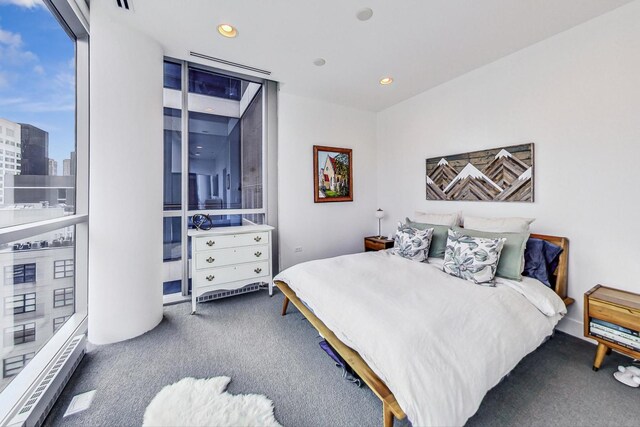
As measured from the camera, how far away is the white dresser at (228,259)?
9.01ft

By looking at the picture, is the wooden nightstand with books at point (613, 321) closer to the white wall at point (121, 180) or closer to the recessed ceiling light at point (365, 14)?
the recessed ceiling light at point (365, 14)

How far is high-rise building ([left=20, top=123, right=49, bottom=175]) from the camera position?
1.63 m

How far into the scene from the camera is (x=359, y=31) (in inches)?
91.0

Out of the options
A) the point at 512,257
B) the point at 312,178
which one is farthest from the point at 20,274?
the point at 512,257

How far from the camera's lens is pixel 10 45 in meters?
1.48

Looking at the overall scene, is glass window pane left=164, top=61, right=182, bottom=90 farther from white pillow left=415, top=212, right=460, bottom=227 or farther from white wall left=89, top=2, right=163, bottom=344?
white pillow left=415, top=212, right=460, bottom=227

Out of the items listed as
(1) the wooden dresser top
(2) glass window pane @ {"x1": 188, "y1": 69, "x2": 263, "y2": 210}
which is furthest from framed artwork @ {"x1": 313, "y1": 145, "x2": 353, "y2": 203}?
(1) the wooden dresser top

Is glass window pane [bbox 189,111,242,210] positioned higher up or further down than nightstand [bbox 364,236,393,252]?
higher up

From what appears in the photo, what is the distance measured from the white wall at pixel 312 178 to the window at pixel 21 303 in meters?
2.41

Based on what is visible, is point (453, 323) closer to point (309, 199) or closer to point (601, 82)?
point (601, 82)

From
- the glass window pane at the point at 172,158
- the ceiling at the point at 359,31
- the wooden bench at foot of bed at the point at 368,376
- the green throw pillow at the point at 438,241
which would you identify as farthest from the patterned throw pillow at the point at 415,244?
the glass window pane at the point at 172,158

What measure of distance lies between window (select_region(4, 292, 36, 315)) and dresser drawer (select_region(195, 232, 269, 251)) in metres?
1.21

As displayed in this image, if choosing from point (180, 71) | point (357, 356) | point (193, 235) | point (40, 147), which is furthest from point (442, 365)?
point (180, 71)

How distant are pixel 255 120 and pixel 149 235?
2.11m
